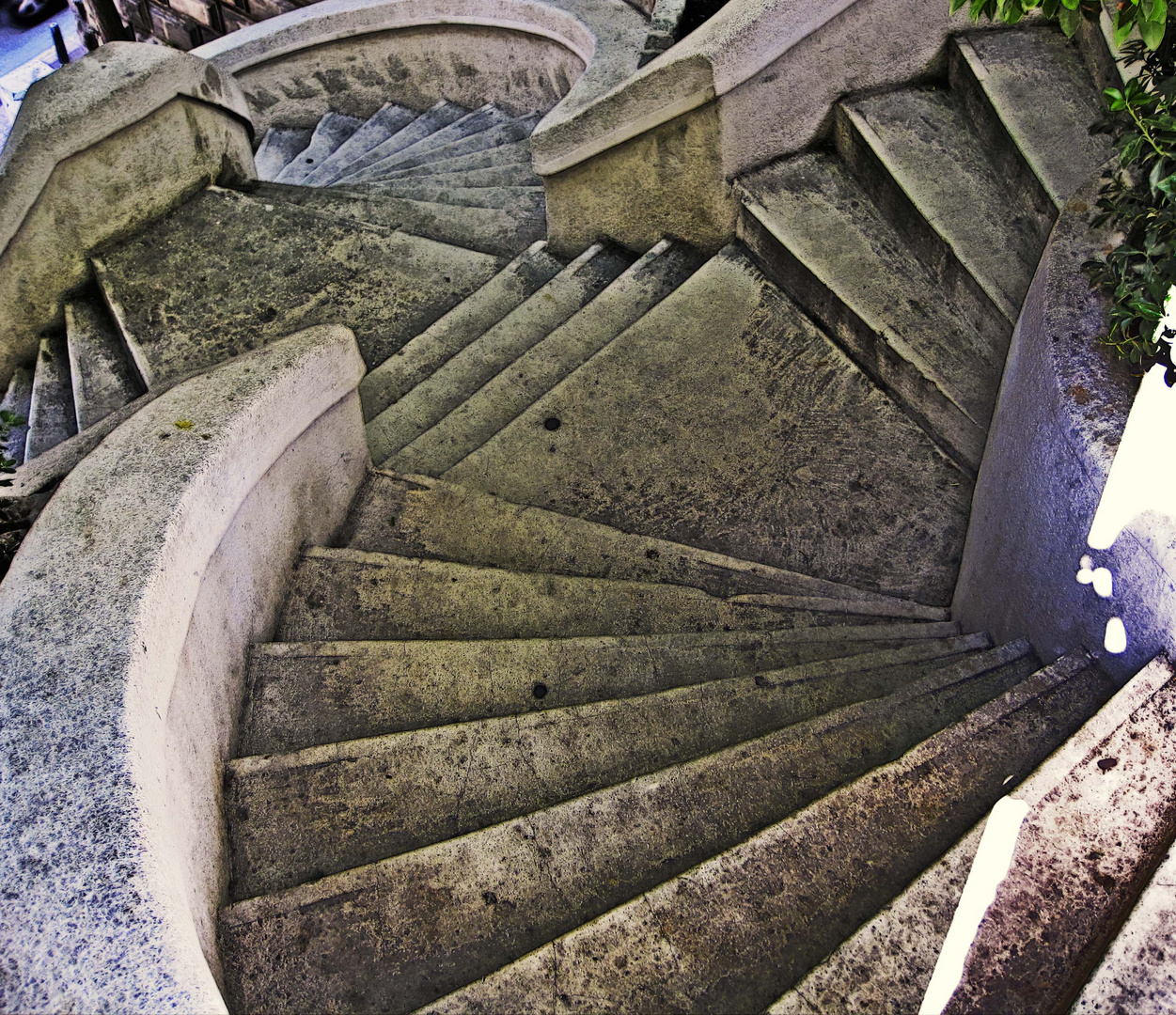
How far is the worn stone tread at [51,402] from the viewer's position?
4387mm

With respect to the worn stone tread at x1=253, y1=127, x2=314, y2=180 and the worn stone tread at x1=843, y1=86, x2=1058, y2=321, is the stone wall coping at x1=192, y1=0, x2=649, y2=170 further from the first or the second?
the worn stone tread at x1=843, y1=86, x2=1058, y2=321

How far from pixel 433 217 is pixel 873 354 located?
257cm

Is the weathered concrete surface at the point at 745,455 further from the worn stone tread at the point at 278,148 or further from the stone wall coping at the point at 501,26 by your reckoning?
the worn stone tread at the point at 278,148

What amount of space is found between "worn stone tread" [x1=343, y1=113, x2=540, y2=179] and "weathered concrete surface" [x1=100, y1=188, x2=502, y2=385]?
195 cm

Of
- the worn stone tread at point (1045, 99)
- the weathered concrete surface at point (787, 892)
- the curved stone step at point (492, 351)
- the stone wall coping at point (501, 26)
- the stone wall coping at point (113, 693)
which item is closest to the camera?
the stone wall coping at point (113, 693)

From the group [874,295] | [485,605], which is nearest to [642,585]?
[485,605]

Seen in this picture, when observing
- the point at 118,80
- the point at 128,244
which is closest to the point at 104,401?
the point at 128,244

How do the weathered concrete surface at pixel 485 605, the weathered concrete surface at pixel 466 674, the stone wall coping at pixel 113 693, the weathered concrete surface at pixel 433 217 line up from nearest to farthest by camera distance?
1. the stone wall coping at pixel 113 693
2. the weathered concrete surface at pixel 466 674
3. the weathered concrete surface at pixel 485 605
4. the weathered concrete surface at pixel 433 217

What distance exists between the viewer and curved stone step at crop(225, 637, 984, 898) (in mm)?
2457

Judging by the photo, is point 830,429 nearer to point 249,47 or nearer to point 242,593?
point 242,593

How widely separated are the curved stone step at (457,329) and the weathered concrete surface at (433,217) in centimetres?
39

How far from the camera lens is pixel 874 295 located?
12.6 feet

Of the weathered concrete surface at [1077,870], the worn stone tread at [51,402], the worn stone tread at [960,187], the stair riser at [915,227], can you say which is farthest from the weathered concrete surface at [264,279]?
the weathered concrete surface at [1077,870]

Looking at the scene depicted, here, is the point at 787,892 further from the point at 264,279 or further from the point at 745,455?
the point at 264,279
